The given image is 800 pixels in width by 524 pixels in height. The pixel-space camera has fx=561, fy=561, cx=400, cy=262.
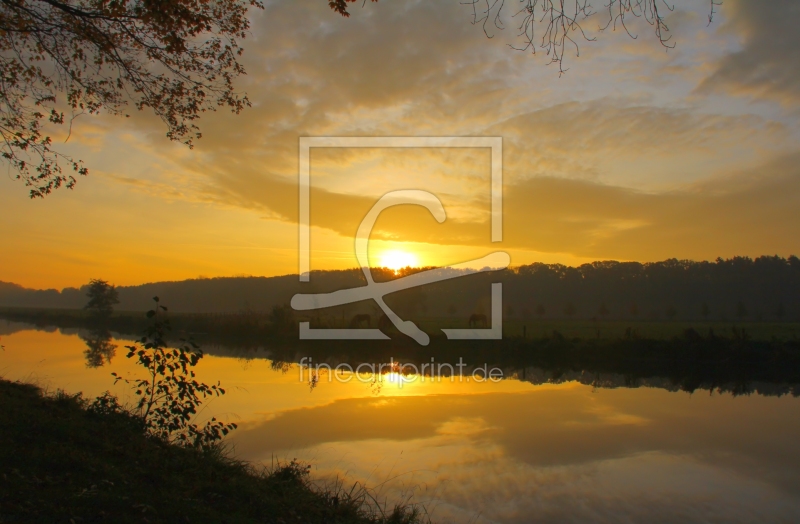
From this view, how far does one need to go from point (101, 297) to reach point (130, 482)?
57146 millimetres

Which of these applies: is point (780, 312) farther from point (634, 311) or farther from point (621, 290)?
point (621, 290)

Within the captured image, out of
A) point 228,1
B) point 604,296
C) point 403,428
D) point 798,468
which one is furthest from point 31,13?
point 604,296

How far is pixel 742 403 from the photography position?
1644 cm

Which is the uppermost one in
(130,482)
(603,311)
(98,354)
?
(603,311)

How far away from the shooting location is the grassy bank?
454cm

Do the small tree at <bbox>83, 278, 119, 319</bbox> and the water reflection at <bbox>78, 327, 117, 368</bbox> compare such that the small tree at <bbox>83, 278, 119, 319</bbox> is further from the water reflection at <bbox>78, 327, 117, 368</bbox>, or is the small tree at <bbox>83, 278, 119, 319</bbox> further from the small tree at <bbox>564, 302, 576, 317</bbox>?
the small tree at <bbox>564, 302, 576, 317</bbox>

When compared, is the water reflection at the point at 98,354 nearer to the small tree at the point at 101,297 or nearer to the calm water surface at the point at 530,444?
the calm water surface at the point at 530,444

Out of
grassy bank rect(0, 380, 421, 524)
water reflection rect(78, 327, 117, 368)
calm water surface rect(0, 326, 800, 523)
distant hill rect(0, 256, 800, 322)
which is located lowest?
calm water surface rect(0, 326, 800, 523)

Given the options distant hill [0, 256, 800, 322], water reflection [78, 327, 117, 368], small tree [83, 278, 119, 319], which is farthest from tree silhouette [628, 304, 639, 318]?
water reflection [78, 327, 117, 368]

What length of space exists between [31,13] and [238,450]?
7.19 meters

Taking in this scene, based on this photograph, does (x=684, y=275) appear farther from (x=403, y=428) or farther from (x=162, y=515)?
(x=162, y=515)

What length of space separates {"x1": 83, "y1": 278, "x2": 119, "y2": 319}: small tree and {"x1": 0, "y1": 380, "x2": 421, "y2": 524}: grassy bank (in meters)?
53.2

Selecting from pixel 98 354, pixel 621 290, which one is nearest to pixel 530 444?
pixel 98 354

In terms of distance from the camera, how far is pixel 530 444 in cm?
1089
